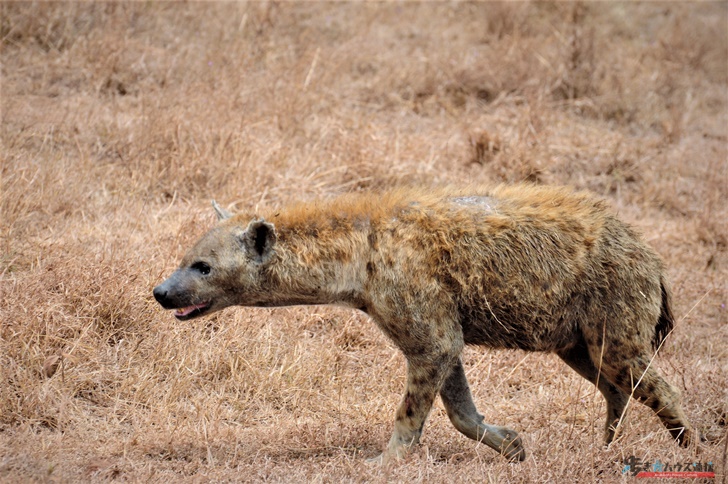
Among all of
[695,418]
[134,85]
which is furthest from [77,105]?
[695,418]

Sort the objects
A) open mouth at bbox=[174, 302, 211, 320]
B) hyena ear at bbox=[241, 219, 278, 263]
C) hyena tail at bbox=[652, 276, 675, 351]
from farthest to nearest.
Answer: hyena tail at bbox=[652, 276, 675, 351] < open mouth at bbox=[174, 302, 211, 320] < hyena ear at bbox=[241, 219, 278, 263]

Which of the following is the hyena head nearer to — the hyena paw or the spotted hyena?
the spotted hyena

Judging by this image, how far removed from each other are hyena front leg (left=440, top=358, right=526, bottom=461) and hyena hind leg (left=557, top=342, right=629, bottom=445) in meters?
0.51

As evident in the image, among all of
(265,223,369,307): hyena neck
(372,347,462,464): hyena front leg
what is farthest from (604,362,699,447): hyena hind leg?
(265,223,369,307): hyena neck

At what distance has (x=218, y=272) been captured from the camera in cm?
397

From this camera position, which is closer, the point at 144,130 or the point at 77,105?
the point at 144,130

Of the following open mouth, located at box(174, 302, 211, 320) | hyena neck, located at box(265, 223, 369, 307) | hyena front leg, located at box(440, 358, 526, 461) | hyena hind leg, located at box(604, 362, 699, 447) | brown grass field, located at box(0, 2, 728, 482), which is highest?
hyena neck, located at box(265, 223, 369, 307)

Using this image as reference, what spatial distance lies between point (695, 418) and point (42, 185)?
4326mm

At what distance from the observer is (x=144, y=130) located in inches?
269

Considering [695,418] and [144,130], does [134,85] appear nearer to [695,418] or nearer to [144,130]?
[144,130]

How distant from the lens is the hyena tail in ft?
14.1

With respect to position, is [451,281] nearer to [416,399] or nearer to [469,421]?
[416,399]

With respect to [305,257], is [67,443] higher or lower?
lower

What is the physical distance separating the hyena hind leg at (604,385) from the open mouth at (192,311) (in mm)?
1736
